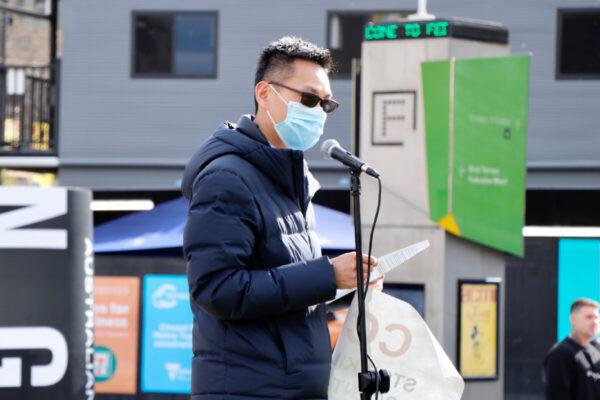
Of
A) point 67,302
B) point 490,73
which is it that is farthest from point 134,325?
point 67,302

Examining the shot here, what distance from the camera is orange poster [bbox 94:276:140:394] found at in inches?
571

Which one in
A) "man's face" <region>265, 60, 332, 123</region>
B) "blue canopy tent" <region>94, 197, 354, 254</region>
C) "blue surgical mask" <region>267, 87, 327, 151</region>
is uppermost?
"man's face" <region>265, 60, 332, 123</region>

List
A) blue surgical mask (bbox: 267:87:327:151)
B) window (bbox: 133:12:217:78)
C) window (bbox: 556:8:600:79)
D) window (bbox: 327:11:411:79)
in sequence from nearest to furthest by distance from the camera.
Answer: blue surgical mask (bbox: 267:87:327:151) < window (bbox: 556:8:600:79) < window (bbox: 327:11:411:79) < window (bbox: 133:12:217:78)

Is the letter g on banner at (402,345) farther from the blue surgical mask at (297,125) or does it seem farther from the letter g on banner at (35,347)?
the letter g on banner at (35,347)

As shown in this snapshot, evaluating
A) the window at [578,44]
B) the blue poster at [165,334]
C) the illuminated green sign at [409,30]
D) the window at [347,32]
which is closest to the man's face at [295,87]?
the illuminated green sign at [409,30]

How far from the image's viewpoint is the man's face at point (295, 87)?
419cm

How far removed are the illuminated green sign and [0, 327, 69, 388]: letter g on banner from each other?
19.0ft

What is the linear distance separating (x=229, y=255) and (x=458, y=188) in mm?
7772

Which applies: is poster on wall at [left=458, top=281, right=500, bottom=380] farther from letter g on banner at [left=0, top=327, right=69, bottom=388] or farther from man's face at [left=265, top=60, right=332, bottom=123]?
man's face at [left=265, top=60, right=332, bottom=123]

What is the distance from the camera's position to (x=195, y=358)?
401cm

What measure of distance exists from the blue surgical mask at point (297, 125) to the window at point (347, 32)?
14.7 m

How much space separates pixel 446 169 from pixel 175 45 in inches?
342

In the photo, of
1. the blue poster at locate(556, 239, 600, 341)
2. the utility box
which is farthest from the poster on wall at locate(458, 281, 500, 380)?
the blue poster at locate(556, 239, 600, 341)

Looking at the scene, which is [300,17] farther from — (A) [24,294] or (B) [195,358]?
(B) [195,358]
